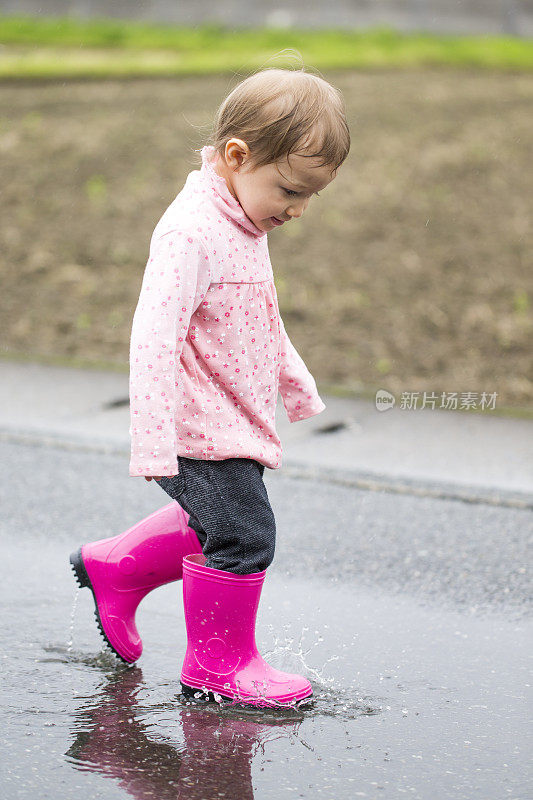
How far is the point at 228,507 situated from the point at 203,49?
43.5ft

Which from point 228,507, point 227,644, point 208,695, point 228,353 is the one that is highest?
point 228,353

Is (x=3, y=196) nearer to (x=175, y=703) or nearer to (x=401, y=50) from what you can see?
(x=401, y=50)

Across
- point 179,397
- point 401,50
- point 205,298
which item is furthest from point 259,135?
point 401,50

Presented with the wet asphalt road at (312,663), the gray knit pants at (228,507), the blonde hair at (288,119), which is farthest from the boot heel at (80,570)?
the blonde hair at (288,119)

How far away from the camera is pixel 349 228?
32.6 feet

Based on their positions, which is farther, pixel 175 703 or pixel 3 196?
pixel 3 196

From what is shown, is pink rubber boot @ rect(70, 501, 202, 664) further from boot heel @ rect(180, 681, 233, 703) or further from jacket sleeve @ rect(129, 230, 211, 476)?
jacket sleeve @ rect(129, 230, 211, 476)

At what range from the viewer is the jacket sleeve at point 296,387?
3082mm

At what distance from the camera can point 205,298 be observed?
2730mm

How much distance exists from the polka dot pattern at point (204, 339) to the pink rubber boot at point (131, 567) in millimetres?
355

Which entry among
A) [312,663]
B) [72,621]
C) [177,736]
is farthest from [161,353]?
[72,621]

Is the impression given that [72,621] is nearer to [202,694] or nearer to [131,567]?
[131,567]

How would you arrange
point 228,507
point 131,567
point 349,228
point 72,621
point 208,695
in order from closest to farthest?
point 228,507 → point 208,695 → point 131,567 → point 72,621 → point 349,228

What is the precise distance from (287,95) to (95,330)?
19.0 feet
